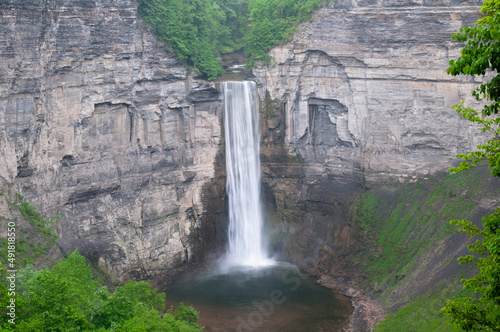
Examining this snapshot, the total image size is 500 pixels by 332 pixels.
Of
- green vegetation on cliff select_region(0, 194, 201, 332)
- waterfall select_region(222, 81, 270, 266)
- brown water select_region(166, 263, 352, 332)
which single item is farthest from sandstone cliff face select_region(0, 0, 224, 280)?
brown water select_region(166, 263, 352, 332)

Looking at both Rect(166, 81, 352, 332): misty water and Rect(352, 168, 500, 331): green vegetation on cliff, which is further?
Rect(166, 81, 352, 332): misty water

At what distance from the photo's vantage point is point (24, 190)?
129 feet

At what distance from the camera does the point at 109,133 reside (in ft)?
149

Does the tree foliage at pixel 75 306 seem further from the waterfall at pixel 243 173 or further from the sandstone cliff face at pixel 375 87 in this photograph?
the sandstone cliff face at pixel 375 87

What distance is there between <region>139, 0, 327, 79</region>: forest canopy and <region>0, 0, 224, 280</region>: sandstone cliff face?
148cm

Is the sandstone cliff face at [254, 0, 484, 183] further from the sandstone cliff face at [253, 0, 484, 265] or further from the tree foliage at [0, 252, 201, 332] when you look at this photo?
the tree foliage at [0, 252, 201, 332]

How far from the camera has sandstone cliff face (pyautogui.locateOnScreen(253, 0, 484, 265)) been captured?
154ft

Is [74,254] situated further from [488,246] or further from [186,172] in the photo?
[488,246]

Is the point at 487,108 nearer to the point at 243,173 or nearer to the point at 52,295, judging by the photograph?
the point at 52,295

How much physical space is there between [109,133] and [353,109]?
22049 millimetres

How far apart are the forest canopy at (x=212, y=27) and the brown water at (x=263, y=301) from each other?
1892 cm

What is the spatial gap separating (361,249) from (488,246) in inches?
1382

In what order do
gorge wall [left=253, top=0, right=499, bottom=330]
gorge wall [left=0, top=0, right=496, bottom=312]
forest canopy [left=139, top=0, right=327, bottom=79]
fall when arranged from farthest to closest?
forest canopy [left=139, top=0, right=327, bottom=79]
gorge wall [left=253, top=0, right=499, bottom=330]
gorge wall [left=0, top=0, right=496, bottom=312]

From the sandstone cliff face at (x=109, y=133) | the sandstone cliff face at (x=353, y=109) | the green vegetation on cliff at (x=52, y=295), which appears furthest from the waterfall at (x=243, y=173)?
the green vegetation on cliff at (x=52, y=295)
